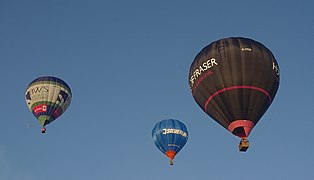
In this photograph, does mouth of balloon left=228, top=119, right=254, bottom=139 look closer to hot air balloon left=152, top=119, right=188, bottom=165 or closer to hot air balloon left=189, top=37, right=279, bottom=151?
hot air balloon left=189, top=37, right=279, bottom=151

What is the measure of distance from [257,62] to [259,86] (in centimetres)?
136

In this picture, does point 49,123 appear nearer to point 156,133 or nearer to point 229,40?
point 156,133

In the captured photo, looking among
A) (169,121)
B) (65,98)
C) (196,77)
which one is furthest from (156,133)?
(196,77)

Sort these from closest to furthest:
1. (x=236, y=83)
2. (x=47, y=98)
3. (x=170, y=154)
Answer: (x=236, y=83), (x=47, y=98), (x=170, y=154)

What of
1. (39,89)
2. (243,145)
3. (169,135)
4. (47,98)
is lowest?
(243,145)

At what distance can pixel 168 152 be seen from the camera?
4238cm

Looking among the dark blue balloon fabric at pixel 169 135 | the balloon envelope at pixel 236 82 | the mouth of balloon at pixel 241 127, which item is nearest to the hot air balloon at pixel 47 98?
the dark blue balloon fabric at pixel 169 135

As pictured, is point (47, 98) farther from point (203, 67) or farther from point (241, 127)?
point (241, 127)

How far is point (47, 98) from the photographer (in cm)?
4081

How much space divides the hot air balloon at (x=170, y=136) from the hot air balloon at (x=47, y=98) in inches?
309

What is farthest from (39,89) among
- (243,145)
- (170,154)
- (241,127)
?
Result: (243,145)

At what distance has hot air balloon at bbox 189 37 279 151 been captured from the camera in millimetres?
26938

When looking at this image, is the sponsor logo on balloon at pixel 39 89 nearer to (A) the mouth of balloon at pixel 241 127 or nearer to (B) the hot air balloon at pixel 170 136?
(B) the hot air balloon at pixel 170 136

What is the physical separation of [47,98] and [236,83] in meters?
18.6
